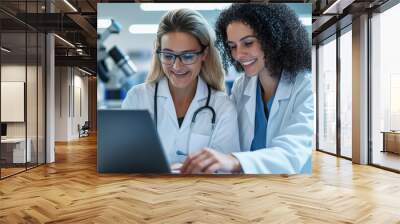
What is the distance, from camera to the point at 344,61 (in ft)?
30.8

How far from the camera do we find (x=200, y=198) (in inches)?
193

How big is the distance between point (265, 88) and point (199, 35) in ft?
4.19

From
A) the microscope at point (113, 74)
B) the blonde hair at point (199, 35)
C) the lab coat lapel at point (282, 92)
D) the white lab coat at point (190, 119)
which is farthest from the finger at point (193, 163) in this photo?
the microscope at point (113, 74)

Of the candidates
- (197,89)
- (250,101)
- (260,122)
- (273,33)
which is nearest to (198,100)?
(197,89)

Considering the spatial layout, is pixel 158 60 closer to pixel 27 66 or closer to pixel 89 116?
pixel 27 66

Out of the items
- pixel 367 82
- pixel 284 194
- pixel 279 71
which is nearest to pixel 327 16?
pixel 367 82

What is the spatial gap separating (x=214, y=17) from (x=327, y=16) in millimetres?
2990

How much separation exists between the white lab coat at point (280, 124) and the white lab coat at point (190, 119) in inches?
6.9

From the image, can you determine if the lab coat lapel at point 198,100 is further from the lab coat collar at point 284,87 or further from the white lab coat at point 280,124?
the lab coat collar at point 284,87

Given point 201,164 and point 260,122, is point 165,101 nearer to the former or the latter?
point 201,164

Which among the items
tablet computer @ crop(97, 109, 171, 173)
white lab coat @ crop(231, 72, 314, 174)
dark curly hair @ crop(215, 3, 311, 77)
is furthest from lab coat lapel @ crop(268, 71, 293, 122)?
tablet computer @ crop(97, 109, 171, 173)

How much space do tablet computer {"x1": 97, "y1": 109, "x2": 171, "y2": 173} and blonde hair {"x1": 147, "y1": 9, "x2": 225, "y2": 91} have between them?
0.67 metres

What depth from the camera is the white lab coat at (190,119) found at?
5961 mm

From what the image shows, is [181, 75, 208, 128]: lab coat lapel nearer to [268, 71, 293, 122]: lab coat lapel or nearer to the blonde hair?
the blonde hair
